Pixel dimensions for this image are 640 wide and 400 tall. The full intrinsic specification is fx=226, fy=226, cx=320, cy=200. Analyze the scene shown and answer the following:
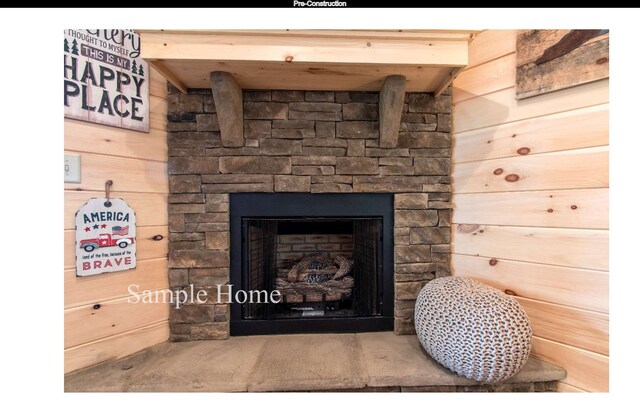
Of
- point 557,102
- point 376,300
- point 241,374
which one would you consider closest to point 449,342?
point 376,300

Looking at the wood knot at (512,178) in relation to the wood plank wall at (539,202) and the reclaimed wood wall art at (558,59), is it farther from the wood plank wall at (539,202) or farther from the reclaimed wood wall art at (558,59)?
the reclaimed wood wall art at (558,59)

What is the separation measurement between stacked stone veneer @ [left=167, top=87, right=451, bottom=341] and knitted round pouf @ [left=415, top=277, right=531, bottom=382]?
23cm

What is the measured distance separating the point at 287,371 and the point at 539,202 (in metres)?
1.07

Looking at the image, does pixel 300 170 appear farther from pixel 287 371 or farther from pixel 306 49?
pixel 287 371

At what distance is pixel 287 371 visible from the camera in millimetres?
760

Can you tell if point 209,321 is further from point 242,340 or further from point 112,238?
point 112,238

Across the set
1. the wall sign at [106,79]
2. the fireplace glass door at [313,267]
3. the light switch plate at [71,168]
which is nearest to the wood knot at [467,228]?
the fireplace glass door at [313,267]

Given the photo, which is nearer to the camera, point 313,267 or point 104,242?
point 104,242

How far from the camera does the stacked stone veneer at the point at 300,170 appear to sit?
0.93 metres

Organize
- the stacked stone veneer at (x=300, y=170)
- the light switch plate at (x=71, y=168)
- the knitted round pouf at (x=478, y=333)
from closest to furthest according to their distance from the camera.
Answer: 1. the knitted round pouf at (x=478, y=333)
2. the light switch plate at (x=71, y=168)
3. the stacked stone veneer at (x=300, y=170)

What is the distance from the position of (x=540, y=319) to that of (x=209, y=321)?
1.28 metres

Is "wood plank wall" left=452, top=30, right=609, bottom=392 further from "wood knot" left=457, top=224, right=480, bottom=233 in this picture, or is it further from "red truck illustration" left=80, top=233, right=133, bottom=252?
"red truck illustration" left=80, top=233, right=133, bottom=252

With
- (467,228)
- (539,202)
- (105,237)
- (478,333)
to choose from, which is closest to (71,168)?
(105,237)

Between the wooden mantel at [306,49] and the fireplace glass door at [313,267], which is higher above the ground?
the wooden mantel at [306,49]
